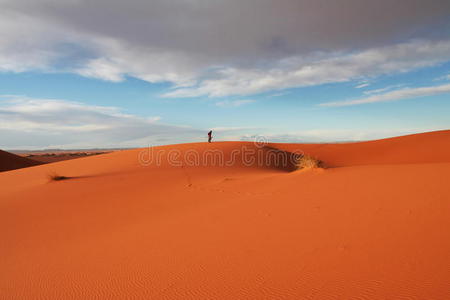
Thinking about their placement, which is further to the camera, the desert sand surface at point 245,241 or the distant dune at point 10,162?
the distant dune at point 10,162

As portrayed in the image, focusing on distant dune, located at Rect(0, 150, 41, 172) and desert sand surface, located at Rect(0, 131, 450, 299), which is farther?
distant dune, located at Rect(0, 150, 41, 172)

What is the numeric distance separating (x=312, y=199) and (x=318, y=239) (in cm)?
192

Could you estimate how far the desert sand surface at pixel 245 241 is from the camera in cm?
232

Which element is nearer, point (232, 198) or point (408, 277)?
point (408, 277)

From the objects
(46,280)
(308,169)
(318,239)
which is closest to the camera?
(46,280)

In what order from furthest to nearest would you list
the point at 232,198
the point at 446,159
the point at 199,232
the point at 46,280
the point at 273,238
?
the point at 446,159
the point at 232,198
the point at 199,232
the point at 273,238
the point at 46,280

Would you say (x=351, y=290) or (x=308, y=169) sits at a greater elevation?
(x=308, y=169)

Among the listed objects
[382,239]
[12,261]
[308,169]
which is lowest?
[12,261]

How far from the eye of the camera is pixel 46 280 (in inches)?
110

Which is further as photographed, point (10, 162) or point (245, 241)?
point (10, 162)

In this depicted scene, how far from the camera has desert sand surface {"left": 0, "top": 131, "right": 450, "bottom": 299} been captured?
2.32m

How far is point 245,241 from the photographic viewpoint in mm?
3369

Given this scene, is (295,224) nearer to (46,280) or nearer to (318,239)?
(318,239)

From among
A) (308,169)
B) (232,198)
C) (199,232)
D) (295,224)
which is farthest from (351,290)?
(308,169)
